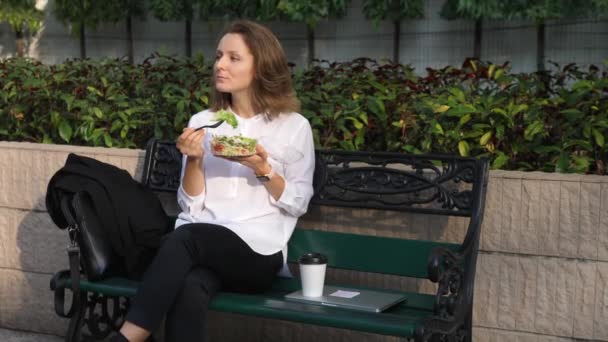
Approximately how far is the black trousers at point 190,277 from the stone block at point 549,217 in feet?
3.58

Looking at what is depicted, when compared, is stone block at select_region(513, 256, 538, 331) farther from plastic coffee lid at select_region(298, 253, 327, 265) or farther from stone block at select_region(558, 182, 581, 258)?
plastic coffee lid at select_region(298, 253, 327, 265)

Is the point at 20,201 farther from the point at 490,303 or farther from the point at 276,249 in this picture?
the point at 490,303

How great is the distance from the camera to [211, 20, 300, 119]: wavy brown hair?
14.1 feet

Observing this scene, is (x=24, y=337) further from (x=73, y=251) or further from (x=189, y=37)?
(x=189, y=37)

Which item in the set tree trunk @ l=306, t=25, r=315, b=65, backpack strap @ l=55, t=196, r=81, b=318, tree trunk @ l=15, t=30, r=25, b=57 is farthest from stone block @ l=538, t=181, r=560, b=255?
tree trunk @ l=15, t=30, r=25, b=57

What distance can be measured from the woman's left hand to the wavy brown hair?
321 mm

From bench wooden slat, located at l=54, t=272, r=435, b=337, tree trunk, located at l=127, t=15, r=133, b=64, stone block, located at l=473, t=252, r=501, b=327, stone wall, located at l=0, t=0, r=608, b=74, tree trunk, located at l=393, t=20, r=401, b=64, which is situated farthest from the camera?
tree trunk, located at l=127, t=15, r=133, b=64

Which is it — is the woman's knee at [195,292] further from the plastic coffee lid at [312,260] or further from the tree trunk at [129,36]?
the tree trunk at [129,36]

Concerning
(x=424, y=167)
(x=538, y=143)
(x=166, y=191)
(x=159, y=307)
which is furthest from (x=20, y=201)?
(x=538, y=143)

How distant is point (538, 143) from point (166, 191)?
163 centimetres

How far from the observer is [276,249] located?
418 cm

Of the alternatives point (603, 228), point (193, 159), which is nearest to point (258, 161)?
point (193, 159)

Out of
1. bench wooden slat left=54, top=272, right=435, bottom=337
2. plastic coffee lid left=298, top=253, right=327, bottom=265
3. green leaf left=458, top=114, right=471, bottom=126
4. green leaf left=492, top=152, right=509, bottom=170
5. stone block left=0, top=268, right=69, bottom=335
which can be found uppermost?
green leaf left=458, top=114, right=471, bottom=126

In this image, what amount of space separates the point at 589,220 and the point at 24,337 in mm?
2781
